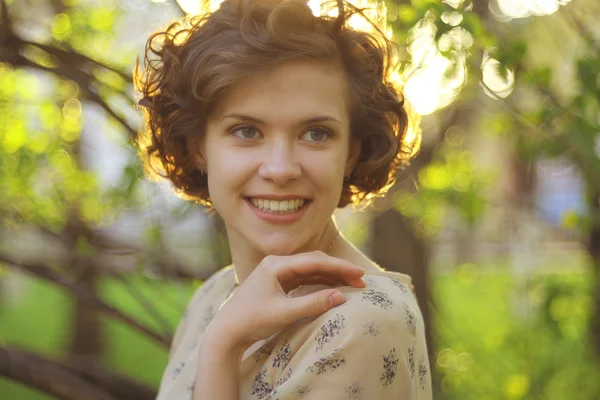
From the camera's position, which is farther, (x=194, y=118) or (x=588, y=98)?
(x=588, y=98)

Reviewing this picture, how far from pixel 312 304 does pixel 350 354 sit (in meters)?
0.11

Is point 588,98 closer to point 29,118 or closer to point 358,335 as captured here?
point 358,335

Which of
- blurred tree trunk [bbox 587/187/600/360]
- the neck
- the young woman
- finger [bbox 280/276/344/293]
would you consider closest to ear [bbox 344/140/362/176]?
the young woman

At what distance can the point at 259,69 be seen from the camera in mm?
1589

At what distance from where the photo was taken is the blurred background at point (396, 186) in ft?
7.84

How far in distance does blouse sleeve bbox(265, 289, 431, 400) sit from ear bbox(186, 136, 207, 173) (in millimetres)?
586

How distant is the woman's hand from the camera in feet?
4.76

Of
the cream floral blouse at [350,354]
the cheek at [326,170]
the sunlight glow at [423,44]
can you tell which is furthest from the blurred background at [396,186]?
the cream floral blouse at [350,354]

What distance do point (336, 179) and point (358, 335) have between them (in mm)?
359

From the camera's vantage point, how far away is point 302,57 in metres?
1.60

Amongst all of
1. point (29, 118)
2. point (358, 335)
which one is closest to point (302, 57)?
point (358, 335)

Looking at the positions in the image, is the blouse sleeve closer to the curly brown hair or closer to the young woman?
the young woman

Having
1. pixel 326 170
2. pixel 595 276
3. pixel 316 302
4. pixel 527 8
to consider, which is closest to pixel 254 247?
pixel 326 170

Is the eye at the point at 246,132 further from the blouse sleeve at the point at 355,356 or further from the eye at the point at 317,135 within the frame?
the blouse sleeve at the point at 355,356
